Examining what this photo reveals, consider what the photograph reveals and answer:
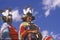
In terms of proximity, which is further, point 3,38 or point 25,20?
point 25,20

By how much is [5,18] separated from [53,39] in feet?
2.91

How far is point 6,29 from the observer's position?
4910mm

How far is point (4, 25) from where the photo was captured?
194 inches

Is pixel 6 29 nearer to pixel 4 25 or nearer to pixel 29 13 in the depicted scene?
pixel 4 25

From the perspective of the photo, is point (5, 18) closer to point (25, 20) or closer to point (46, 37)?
point (25, 20)

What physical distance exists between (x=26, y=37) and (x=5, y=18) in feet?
1.46

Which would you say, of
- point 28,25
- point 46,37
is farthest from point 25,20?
point 46,37

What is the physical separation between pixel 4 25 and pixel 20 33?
0.30 meters

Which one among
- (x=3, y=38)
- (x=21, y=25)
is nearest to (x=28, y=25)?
(x=21, y=25)

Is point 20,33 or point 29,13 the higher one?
point 29,13

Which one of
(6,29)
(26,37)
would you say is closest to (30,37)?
(26,37)

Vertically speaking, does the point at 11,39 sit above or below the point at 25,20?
below

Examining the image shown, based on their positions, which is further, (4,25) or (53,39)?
(53,39)

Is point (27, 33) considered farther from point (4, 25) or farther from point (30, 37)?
point (4, 25)
